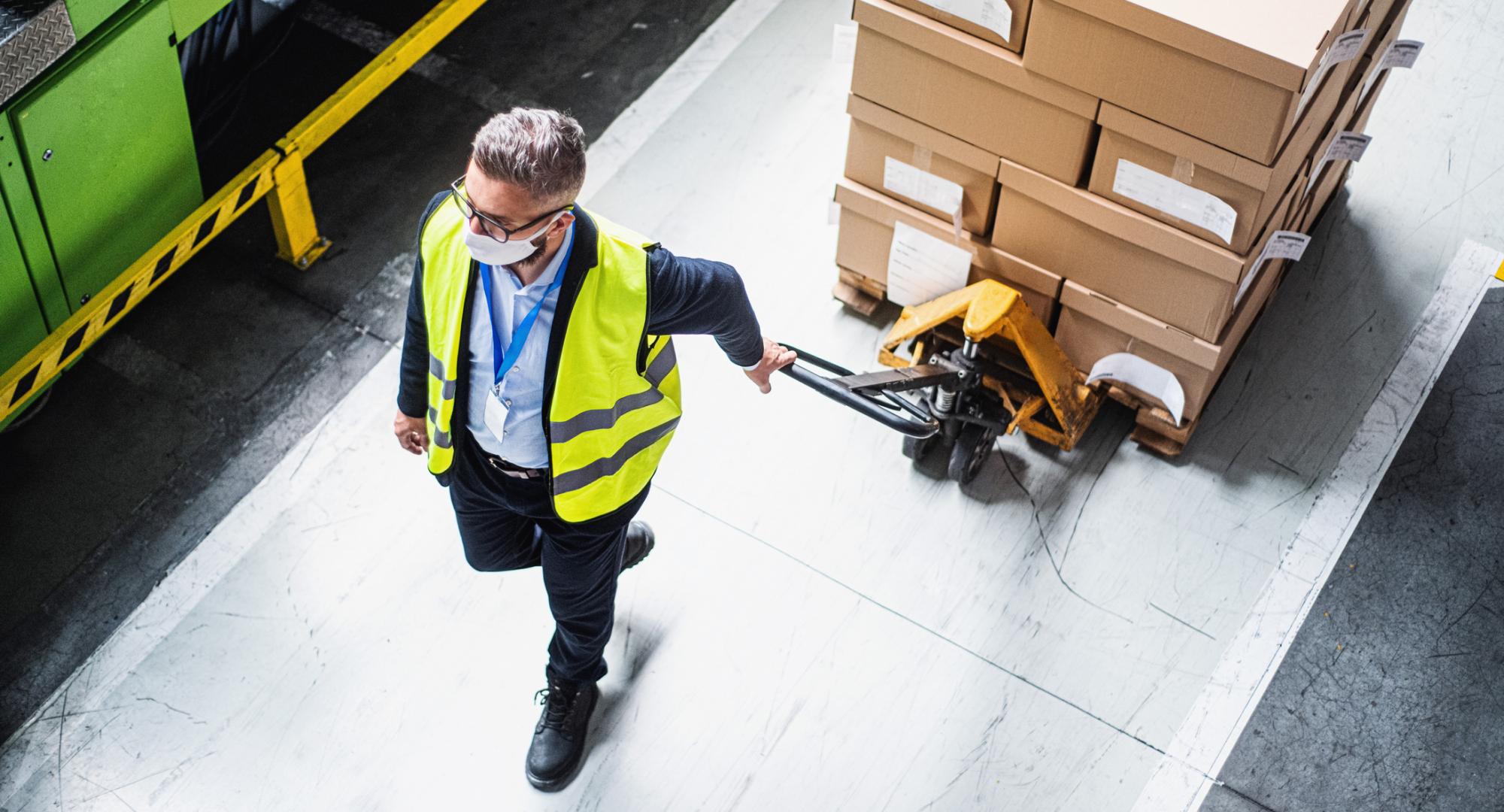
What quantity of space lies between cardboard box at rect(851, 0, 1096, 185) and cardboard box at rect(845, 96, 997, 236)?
0.04m

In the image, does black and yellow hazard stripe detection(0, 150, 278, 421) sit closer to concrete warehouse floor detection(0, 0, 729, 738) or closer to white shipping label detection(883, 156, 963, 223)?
concrete warehouse floor detection(0, 0, 729, 738)

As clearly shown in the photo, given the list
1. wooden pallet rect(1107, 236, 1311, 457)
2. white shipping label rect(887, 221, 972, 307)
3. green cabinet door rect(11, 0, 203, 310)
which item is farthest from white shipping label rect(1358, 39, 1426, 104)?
green cabinet door rect(11, 0, 203, 310)

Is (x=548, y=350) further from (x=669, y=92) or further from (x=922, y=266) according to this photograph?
(x=669, y=92)

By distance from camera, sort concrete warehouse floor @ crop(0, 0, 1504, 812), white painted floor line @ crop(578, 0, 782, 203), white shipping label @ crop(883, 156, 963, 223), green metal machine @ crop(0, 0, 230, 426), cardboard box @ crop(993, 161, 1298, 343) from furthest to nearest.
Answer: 1. white painted floor line @ crop(578, 0, 782, 203)
2. white shipping label @ crop(883, 156, 963, 223)
3. cardboard box @ crop(993, 161, 1298, 343)
4. concrete warehouse floor @ crop(0, 0, 1504, 812)
5. green metal machine @ crop(0, 0, 230, 426)

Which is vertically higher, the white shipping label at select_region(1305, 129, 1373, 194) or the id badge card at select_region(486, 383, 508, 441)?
the id badge card at select_region(486, 383, 508, 441)

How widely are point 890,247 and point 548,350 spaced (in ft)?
7.12

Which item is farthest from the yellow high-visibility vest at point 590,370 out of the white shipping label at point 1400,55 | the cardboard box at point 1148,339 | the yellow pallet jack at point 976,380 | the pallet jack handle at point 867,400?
the white shipping label at point 1400,55

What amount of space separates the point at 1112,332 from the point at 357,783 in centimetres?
286

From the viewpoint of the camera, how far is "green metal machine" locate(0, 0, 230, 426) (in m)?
4.25

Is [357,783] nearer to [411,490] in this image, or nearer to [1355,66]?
[411,490]

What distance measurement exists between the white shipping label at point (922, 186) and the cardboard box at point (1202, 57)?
0.66 metres

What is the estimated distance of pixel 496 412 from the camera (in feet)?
Result: 11.7

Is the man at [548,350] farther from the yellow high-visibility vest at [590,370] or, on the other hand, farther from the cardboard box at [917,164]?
the cardboard box at [917,164]

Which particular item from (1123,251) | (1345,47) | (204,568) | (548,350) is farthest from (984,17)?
(204,568)
